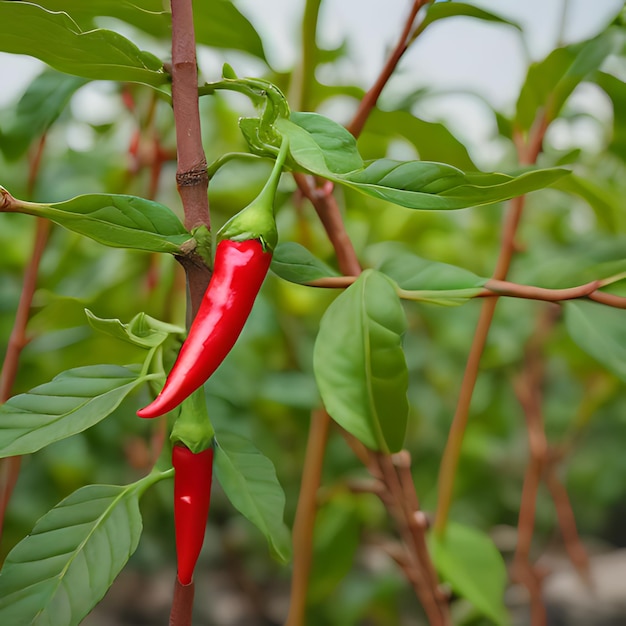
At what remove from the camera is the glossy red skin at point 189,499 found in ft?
0.96

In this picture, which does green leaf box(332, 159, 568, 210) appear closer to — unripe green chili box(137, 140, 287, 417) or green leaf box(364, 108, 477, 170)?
unripe green chili box(137, 140, 287, 417)

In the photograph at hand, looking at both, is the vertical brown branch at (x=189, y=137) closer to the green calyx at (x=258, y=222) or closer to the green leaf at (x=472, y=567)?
the green calyx at (x=258, y=222)

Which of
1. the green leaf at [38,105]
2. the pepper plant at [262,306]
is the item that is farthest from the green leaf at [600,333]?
the green leaf at [38,105]

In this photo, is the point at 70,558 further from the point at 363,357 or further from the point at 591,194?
the point at 591,194

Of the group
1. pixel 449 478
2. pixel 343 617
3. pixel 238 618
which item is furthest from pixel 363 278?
pixel 238 618

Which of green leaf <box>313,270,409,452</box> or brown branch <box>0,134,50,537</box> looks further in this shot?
brown branch <box>0,134,50,537</box>

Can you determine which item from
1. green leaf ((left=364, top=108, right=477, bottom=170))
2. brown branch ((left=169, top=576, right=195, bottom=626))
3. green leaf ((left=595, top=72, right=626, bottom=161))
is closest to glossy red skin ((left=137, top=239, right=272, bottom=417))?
brown branch ((left=169, top=576, right=195, bottom=626))

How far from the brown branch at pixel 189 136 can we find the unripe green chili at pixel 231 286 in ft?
0.09

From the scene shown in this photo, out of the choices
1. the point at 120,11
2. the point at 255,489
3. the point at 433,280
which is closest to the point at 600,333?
the point at 433,280

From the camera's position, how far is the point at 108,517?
0.29 meters

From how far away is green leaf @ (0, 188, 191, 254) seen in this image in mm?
263

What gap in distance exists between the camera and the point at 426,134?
436mm

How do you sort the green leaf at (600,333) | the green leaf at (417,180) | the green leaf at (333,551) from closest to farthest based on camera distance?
the green leaf at (417,180)
the green leaf at (600,333)
the green leaf at (333,551)

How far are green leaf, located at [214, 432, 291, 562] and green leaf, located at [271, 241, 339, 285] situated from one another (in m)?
0.09
